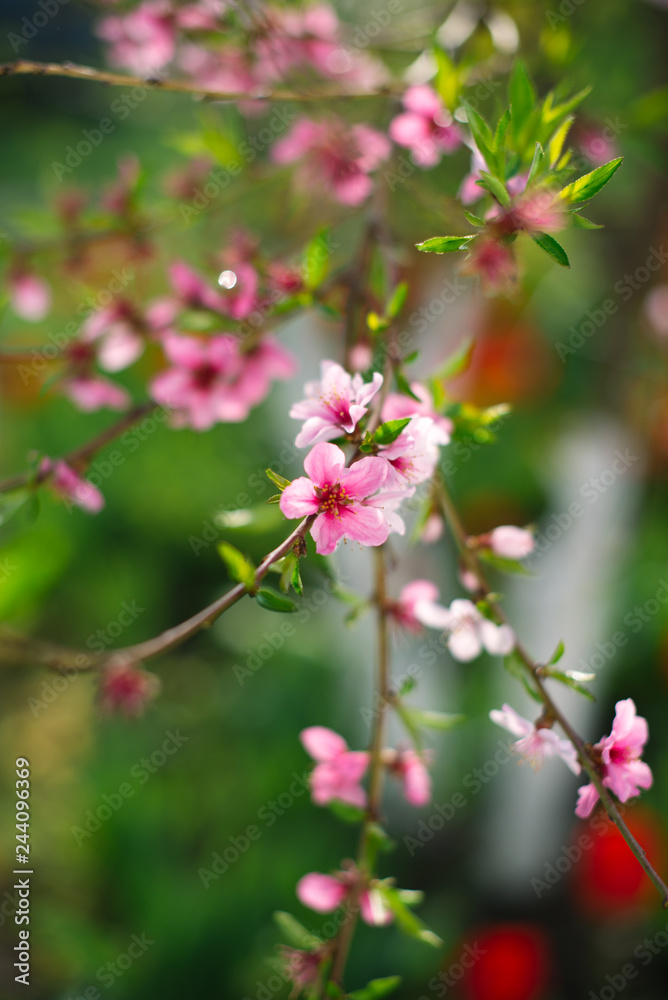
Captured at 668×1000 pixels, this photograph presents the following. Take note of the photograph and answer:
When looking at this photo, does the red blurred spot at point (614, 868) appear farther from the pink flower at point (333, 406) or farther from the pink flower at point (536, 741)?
the pink flower at point (333, 406)

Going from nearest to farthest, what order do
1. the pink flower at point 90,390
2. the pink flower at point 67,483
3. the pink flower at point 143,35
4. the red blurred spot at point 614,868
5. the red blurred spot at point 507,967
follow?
the pink flower at point 67,483, the pink flower at point 90,390, the pink flower at point 143,35, the red blurred spot at point 507,967, the red blurred spot at point 614,868

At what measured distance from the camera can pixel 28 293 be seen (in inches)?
35.1

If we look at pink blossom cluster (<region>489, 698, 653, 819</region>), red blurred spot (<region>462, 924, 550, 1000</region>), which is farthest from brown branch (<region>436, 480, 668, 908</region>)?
red blurred spot (<region>462, 924, 550, 1000</region>)

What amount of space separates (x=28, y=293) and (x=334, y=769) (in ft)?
2.16

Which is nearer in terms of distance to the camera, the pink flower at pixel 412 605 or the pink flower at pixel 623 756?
the pink flower at pixel 623 756

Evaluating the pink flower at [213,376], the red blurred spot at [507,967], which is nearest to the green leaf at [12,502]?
the pink flower at [213,376]

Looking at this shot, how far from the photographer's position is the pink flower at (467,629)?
542mm

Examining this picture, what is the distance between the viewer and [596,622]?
1.75 meters

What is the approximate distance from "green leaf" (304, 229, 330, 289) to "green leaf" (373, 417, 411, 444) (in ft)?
0.79

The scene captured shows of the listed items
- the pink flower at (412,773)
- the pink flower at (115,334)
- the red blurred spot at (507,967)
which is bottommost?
the red blurred spot at (507,967)

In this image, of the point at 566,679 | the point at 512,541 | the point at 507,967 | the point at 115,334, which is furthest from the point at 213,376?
the point at 507,967

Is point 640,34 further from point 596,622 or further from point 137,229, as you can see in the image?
point 596,622

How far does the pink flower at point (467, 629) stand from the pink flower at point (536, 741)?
Result: 0.05m

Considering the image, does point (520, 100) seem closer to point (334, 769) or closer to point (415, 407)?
point (415, 407)
